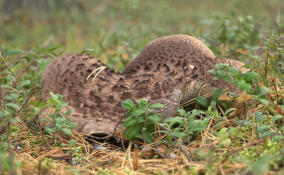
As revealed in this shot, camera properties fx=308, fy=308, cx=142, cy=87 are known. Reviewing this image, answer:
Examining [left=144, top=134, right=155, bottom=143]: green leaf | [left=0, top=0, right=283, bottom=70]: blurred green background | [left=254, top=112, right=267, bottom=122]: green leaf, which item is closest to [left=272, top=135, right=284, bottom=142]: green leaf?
[left=254, top=112, right=267, bottom=122]: green leaf

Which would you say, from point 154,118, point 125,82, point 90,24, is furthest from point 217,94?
point 90,24

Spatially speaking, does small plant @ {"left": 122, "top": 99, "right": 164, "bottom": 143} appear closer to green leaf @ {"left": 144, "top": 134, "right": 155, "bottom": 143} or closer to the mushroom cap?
green leaf @ {"left": 144, "top": 134, "right": 155, "bottom": 143}

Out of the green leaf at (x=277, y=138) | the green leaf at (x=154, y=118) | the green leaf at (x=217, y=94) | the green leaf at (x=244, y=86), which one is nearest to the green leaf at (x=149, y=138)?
the green leaf at (x=154, y=118)

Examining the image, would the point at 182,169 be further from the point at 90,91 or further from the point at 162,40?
the point at 162,40

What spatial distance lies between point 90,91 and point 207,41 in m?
2.34

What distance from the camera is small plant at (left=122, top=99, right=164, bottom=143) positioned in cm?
231

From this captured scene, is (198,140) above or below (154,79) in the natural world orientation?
below

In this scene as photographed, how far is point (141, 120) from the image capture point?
7.72 feet

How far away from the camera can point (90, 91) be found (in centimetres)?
274

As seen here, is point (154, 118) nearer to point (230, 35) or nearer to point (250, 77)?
point (250, 77)

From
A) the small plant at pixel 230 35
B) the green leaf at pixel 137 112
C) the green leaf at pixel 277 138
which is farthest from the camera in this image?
the small plant at pixel 230 35

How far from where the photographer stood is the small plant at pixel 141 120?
2.31 metres

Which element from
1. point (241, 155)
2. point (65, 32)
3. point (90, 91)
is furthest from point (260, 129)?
point (65, 32)

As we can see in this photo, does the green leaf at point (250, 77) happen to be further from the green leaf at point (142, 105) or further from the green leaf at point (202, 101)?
the green leaf at point (142, 105)
